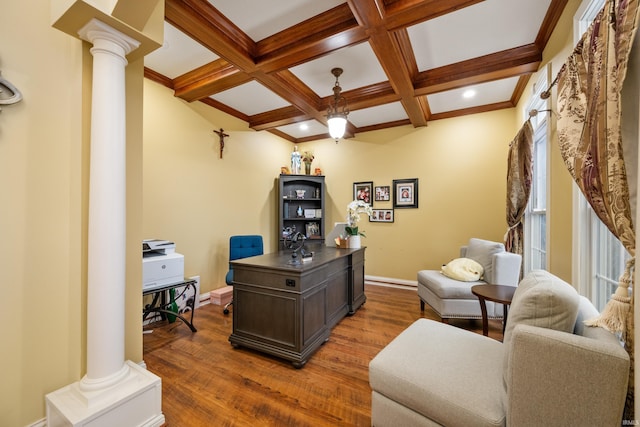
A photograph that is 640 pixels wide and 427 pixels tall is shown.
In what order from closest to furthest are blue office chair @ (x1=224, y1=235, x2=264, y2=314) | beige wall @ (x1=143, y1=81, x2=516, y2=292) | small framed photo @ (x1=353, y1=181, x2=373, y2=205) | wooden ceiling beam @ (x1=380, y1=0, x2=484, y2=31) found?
1. wooden ceiling beam @ (x1=380, y1=0, x2=484, y2=31)
2. beige wall @ (x1=143, y1=81, x2=516, y2=292)
3. blue office chair @ (x1=224, y1=235, x2=264, y2=314)
4. small framed photo @ (x1=353, y1=181, x2=373, y2=205)

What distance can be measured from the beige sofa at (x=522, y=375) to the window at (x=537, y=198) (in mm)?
1660

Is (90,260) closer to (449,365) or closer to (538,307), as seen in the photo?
(449,365)

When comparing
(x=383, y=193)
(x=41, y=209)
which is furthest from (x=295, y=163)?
(x=41, y=209)

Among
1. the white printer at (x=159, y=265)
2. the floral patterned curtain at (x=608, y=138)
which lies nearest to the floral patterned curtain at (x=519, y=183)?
the floral patterned curtain at (x=608, y=138)

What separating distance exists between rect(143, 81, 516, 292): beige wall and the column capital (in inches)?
65.9

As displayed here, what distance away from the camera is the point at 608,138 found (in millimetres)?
1054

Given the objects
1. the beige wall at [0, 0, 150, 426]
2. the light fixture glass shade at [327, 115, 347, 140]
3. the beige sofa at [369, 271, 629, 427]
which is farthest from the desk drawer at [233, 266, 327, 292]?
the light fixture glass shade at [327, 115, 347, 140]

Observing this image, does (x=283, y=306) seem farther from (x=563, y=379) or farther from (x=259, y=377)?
(x=563, y=379)

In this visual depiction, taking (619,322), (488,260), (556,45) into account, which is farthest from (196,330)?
(556,45)

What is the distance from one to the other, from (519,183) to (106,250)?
3.76 metres

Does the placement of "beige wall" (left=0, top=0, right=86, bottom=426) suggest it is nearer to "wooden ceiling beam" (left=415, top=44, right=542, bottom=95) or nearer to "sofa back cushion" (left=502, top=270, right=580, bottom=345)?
"sofa back cushion" (left=502, top=270, right=580, bottom=345)

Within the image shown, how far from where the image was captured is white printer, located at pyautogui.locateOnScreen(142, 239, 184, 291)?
97.3 inches

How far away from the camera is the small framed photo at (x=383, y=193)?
4633 millimetres

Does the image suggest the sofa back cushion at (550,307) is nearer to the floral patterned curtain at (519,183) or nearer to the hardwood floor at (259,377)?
the hardwood floor at (259,377)
